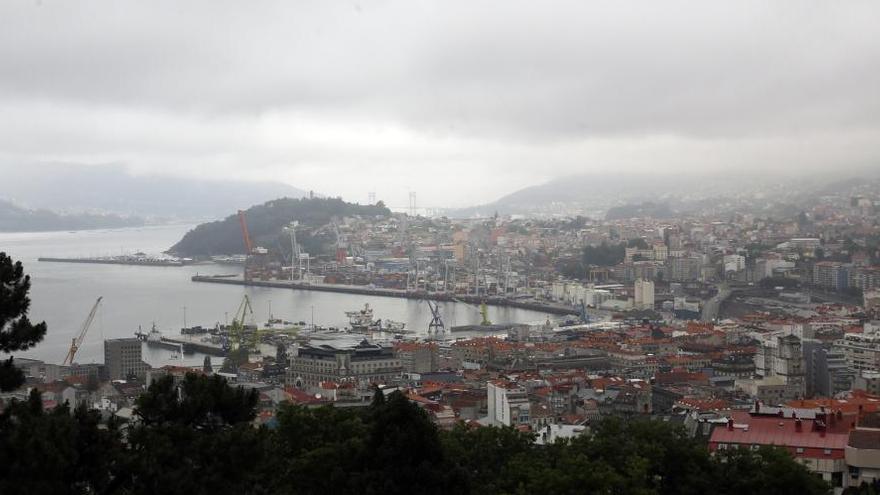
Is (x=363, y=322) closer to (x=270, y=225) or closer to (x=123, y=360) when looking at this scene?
(x=123, y=360)

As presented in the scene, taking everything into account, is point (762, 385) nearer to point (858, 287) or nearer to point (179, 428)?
point (179, 428)

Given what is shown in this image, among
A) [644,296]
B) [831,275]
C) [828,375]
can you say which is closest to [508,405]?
[828,375]

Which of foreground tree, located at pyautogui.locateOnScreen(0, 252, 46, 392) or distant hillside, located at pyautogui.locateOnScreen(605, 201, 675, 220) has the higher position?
distant hillside, located at pyautogui.locateOnScreen(605, 201, 675, 220)

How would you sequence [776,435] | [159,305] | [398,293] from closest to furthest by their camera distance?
[776,435] < [159,305] < [398,293]

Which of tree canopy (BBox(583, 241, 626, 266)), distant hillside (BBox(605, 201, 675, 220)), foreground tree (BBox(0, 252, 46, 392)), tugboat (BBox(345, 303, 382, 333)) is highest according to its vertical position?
distant hillside (BBox(605, 201, 675, 220))

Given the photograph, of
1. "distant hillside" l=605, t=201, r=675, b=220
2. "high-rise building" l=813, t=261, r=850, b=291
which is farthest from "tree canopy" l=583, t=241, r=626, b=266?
"distant hillside" l=605, t=201, r=675, b=220

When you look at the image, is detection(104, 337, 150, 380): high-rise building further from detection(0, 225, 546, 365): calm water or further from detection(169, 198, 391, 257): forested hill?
detection(169, 198, 391, 257): forested hill

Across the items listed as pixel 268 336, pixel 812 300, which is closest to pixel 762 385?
pixel 268 336
